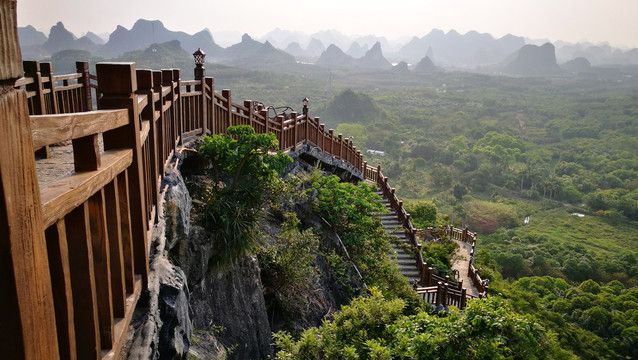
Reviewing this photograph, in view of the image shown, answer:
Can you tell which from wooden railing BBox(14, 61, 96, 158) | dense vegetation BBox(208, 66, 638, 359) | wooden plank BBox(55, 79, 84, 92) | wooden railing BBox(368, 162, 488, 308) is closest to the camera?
wooden railing BBox(14, 61, 96, 158)

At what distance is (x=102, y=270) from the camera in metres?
1.83

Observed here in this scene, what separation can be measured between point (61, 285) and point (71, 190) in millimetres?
292

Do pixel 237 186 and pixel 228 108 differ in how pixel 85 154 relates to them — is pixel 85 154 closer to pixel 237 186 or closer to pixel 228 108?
pixel 237 186

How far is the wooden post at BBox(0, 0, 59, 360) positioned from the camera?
1.03 meters

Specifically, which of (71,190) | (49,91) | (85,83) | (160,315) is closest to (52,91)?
(49,91)

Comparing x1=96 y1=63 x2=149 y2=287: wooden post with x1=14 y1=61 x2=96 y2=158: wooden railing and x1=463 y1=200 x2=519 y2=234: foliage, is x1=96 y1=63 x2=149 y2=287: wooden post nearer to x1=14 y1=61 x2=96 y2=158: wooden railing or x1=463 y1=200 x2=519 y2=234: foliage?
x1=14 y1=61 x2=96 y2=158: wooden railing

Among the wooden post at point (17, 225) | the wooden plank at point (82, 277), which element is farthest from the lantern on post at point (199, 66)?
the wooden post at point (17, 225)

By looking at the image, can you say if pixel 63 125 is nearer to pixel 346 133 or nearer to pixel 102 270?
pixel 102 270

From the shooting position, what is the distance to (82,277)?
1611 millimetres

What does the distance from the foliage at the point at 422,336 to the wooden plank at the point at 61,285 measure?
387 cm

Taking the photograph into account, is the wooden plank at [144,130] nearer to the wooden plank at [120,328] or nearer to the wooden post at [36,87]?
the wooden plank at [120,328]

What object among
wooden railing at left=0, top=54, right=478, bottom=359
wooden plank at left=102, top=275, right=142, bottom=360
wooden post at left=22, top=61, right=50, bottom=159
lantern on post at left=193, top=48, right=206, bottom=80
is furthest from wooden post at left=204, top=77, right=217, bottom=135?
wooden plank at left=102, top=275, right=142, bottom=360

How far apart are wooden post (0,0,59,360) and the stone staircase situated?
11706 millimetres

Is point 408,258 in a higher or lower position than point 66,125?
lower
